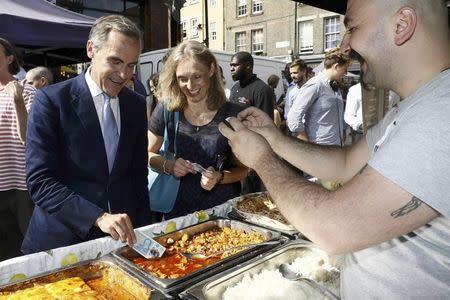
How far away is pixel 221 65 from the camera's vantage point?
9.46 metres

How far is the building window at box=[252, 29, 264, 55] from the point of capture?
84.0 ft

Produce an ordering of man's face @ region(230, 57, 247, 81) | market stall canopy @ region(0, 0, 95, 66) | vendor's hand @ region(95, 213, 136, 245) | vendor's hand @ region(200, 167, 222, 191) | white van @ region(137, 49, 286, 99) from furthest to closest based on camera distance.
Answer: white van @ region(137, 49, 286, 99)
man's face @ region(230, 57, 247, 81)
market stall canopy @ region(0, 0, 95, 66)
vendor's hand @ region(200, 167, 222, 191)
vendor's hand @ region(95, 213, 136, 245)

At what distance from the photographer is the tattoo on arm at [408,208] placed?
894mm

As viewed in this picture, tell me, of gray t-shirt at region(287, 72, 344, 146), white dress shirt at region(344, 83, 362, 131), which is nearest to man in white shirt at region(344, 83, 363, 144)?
white dress shirt at region(344, 83, 362, 131)

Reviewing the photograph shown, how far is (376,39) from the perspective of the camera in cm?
113

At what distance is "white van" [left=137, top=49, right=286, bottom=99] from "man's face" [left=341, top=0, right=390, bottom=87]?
687 centimetres

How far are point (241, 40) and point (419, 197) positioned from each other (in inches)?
1088

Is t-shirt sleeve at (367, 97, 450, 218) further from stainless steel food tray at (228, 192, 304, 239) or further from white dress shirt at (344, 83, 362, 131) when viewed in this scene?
white dress shirt at (344, 83, 362, 131)

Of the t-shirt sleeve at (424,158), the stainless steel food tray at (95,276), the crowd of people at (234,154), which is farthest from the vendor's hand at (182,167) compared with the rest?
the t-shirt sleeve at (424,158)

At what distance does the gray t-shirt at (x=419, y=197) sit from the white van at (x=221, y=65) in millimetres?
7179

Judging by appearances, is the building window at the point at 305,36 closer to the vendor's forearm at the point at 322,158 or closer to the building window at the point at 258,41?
the building window at the point at 258,41

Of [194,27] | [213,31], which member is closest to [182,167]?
[213,31]

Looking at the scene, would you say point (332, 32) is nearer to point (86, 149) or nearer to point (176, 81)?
point (176, 81)

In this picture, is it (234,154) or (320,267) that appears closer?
(234,154)
